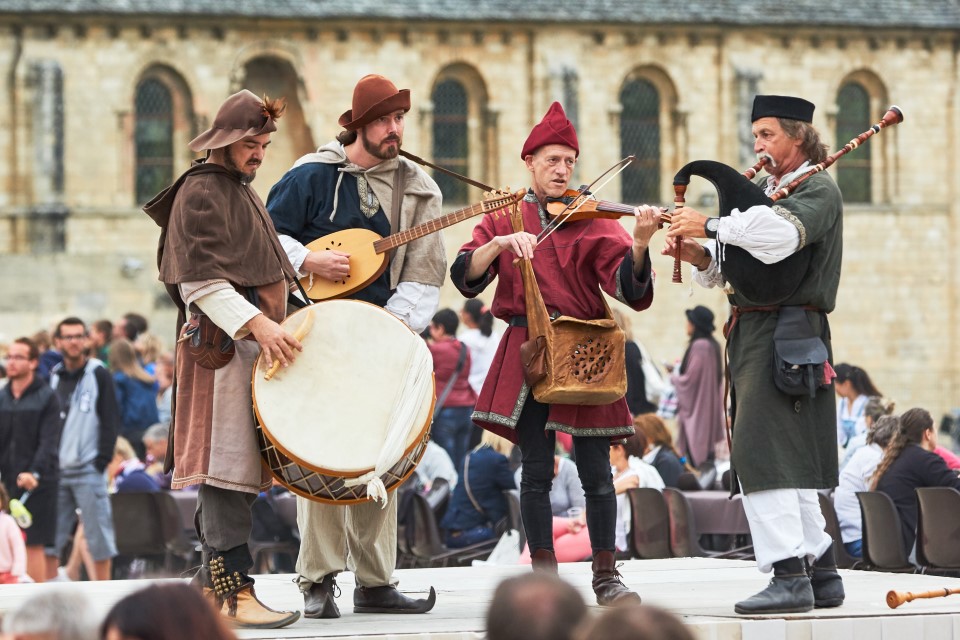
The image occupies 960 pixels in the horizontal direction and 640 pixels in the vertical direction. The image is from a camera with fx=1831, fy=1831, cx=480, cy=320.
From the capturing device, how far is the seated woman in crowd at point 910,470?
11.1 m

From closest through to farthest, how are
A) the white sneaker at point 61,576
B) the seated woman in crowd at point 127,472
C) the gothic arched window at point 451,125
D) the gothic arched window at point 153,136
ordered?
the white sneaker at point 61,576, the seated woman in crowd at point 127,472, the gothic arched window at point 153,136, the gothic arched window at point 451,125

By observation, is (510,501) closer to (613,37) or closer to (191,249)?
(191,249)

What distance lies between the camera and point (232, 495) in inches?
290

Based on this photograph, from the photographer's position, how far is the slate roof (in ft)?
111

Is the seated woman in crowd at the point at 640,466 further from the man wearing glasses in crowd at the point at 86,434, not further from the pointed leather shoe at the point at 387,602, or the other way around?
the pointed leather shoe at the point at 387,602

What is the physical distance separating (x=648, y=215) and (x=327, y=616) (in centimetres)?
214

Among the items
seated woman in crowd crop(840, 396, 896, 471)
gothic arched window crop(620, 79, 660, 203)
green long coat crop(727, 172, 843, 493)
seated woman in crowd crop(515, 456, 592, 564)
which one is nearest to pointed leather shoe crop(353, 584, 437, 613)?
green long coat crop(727, 172, 843, 493)

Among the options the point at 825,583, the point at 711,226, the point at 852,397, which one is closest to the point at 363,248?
the point at 711,226

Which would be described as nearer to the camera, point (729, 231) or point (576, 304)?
point (729, 231)

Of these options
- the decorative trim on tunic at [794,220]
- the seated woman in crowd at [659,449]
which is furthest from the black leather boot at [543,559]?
the seated woman in crowd at [659,449]

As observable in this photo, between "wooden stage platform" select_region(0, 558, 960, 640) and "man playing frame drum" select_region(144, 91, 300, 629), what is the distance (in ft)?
1.34

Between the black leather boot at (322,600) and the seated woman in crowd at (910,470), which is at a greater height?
the seated woman in crowd at (910,470)

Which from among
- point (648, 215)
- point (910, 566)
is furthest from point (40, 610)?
point (910, 566)

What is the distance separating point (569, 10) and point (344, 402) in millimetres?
29066
